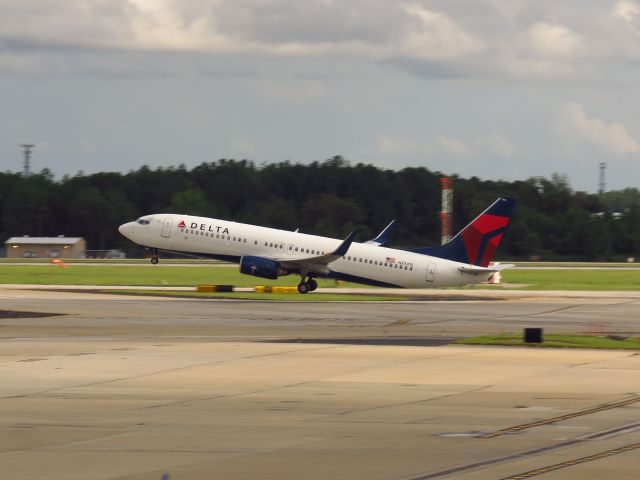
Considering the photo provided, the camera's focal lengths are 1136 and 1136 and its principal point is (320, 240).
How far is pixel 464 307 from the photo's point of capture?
5478 centimetres

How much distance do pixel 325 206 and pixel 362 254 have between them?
114112 millimetres

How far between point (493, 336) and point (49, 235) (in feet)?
461

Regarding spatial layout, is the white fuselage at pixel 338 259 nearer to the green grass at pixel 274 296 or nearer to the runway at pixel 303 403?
the green grass at pixel 274 296

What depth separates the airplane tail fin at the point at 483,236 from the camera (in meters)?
64.4

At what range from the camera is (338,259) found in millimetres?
64500

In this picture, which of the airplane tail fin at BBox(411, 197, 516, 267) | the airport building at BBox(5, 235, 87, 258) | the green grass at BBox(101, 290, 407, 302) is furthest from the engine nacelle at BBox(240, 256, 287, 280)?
the airport building at BBox(5, 235, 87, 258)

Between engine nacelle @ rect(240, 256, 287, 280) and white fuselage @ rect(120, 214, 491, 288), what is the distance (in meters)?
0.74

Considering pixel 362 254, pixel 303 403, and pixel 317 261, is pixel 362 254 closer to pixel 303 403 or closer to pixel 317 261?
pixel 317 261

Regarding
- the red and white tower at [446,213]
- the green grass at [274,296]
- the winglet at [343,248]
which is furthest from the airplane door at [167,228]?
the red and white tower at [446,213]

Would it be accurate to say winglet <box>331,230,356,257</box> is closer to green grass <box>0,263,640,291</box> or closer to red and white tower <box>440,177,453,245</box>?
green grass <box>0,263,640,291</box>

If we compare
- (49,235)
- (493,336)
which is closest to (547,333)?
(493,336)

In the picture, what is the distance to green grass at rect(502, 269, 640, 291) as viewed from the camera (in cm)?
7619

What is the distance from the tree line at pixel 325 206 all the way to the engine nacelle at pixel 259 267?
283 ft

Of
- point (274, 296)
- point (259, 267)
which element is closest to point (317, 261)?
point (259, 267)
